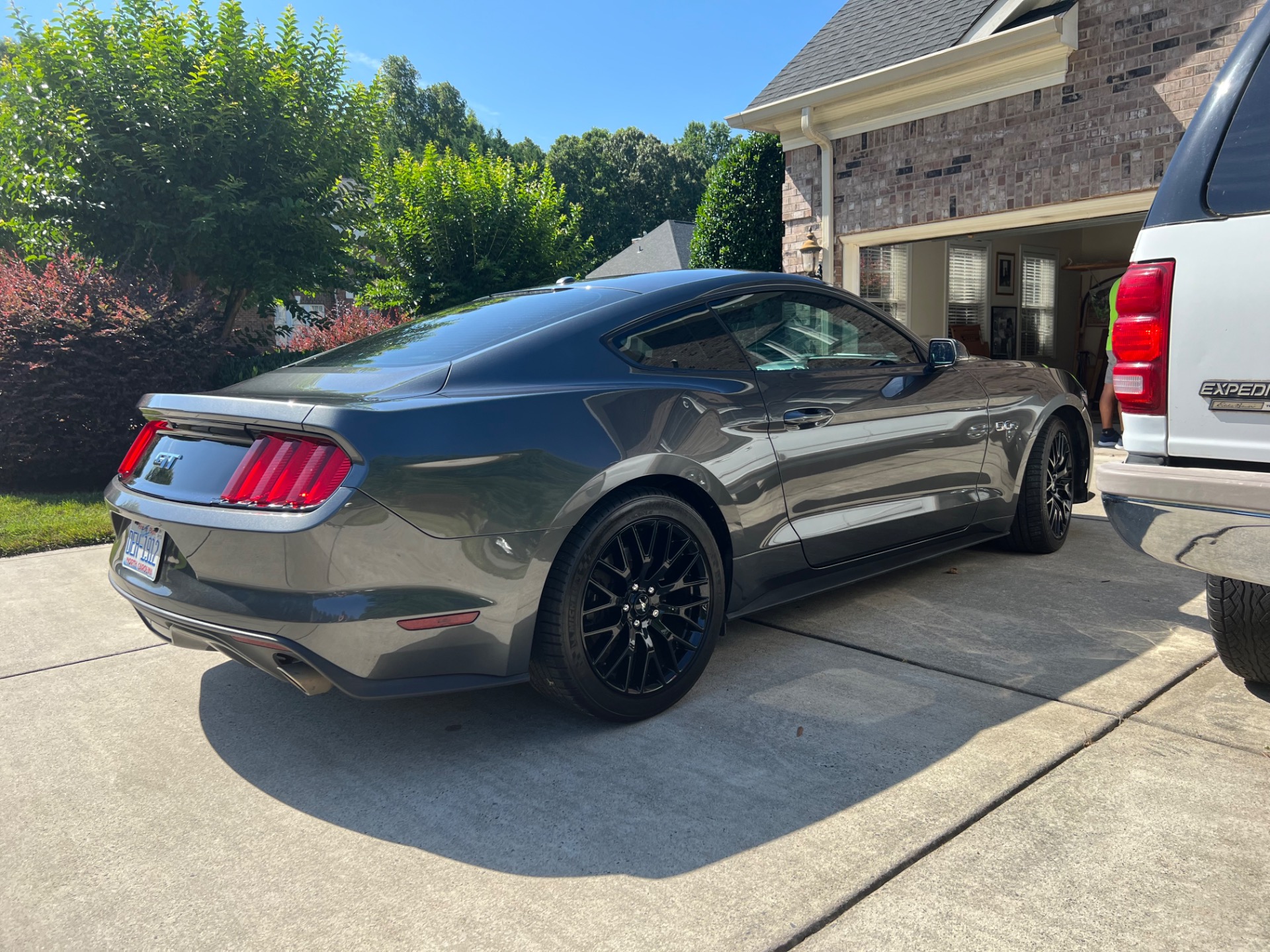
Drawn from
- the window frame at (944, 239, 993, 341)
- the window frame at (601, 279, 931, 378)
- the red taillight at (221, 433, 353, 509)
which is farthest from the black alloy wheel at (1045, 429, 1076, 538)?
the window frame at (944, 239, 993, 341)

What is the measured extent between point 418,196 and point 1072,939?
13.7m

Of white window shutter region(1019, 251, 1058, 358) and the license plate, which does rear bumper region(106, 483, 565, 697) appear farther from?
white window shutter region(1019, 251, 1058, 358)

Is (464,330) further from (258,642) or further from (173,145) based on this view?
(173,145)

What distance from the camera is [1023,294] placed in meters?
14.4

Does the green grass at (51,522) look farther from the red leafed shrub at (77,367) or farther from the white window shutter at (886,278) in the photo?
the white window shutter at (886,278)

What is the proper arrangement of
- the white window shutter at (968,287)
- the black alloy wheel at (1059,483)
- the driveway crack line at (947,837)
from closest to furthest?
the driveway crack line at (947,837)
the black alloy wheel at (1059,483)
the white window shutter at (968,287)

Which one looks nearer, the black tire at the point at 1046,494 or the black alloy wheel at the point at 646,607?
the black alloy wheel at the point at 646,607

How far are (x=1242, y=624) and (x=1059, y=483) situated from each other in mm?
2180

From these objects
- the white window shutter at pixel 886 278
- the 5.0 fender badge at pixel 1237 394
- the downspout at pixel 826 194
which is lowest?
the 5.0 fender badge at pixel 1237 394

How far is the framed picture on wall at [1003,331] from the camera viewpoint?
13922 mm

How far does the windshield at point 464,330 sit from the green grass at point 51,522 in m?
3.37

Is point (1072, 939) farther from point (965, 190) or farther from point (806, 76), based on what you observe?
point (806, 76)

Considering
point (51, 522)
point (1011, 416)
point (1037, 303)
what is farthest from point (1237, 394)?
point (1037, 303)

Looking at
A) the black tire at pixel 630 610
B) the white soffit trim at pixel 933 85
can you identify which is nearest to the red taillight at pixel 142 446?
the black tire at pixel 630 610
